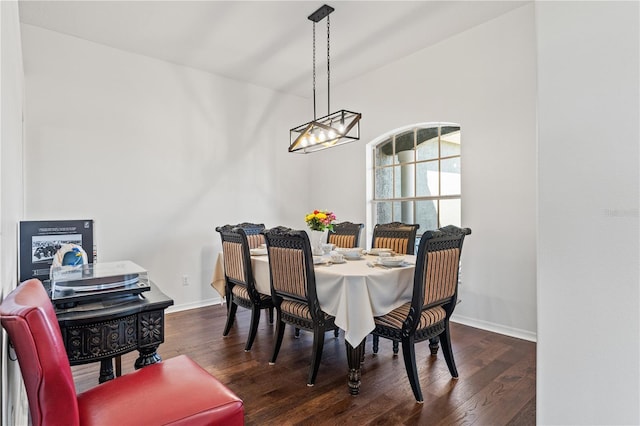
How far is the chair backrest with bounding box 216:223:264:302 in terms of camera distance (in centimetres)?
301

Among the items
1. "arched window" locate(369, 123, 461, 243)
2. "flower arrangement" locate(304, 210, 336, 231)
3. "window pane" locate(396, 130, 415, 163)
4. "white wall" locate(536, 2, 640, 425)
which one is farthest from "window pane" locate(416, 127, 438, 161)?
"white wall" locate(536, 2, 640, 425)

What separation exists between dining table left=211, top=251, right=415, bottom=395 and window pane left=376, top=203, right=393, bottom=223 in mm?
2163

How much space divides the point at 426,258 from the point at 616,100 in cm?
168

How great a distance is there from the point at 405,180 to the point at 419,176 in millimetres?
222

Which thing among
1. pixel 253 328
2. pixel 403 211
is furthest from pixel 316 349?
pixel 403 211

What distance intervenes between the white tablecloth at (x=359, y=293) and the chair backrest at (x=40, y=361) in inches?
58.7

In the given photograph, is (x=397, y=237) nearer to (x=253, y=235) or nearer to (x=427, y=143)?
(x=427, y=143)

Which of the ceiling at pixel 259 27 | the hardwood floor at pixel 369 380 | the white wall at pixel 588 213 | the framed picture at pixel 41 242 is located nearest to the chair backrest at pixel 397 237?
the hardwood floor at pixel 369 380

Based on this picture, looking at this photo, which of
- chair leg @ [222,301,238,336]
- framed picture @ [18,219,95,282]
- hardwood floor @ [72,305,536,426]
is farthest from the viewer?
chair leg @ [222,301,238,336]

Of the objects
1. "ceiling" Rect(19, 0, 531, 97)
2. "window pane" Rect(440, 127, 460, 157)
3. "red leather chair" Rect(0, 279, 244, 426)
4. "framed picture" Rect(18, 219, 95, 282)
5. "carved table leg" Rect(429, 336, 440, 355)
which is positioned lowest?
"carved table leg" Rect(429, 336, 440, 355)

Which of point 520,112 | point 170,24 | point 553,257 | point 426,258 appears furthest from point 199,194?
point 553,257

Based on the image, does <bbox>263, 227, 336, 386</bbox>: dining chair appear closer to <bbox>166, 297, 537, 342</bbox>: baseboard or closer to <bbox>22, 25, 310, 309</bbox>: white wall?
<bbox>166, 297, 537, 342</bbox>: baseboard

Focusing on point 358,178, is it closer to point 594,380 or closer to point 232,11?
point 232,11

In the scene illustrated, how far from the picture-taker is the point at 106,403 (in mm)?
1291
